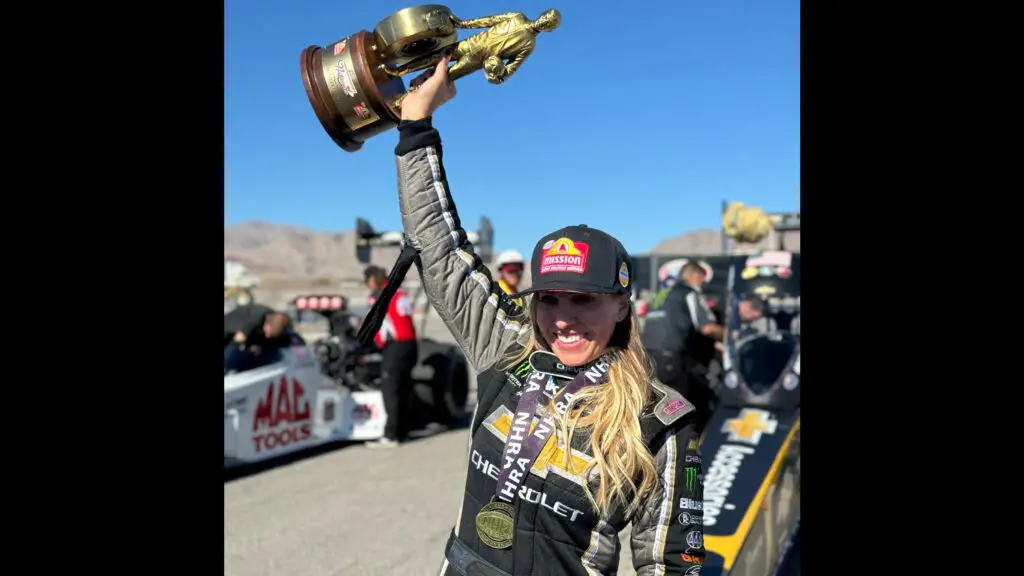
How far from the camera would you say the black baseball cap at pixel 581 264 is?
1.78 meters

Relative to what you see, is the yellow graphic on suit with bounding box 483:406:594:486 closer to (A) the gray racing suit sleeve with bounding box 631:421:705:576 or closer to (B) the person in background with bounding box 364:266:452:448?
(A) the gray racing suit sleeve with bounding box 631:421:705:576

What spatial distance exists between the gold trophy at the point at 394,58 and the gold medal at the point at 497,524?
37.1 inches

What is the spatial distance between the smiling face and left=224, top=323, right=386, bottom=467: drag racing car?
5.64 m

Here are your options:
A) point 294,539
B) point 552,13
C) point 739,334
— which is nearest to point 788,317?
point 739,334

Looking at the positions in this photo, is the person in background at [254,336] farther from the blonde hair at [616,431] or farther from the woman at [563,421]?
the blonde hair at [616,431]

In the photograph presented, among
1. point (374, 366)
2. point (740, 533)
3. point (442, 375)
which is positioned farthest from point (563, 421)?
point (374, 366)

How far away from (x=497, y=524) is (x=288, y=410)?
6.59m

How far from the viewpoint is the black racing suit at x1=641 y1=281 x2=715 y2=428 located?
21.3ft

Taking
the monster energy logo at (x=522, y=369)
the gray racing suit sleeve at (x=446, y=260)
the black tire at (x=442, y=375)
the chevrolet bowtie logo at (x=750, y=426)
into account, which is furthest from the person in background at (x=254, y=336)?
the monster energy logo at (x=522, y=369)

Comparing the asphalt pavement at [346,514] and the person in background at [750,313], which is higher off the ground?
the person in background at [750,313]
